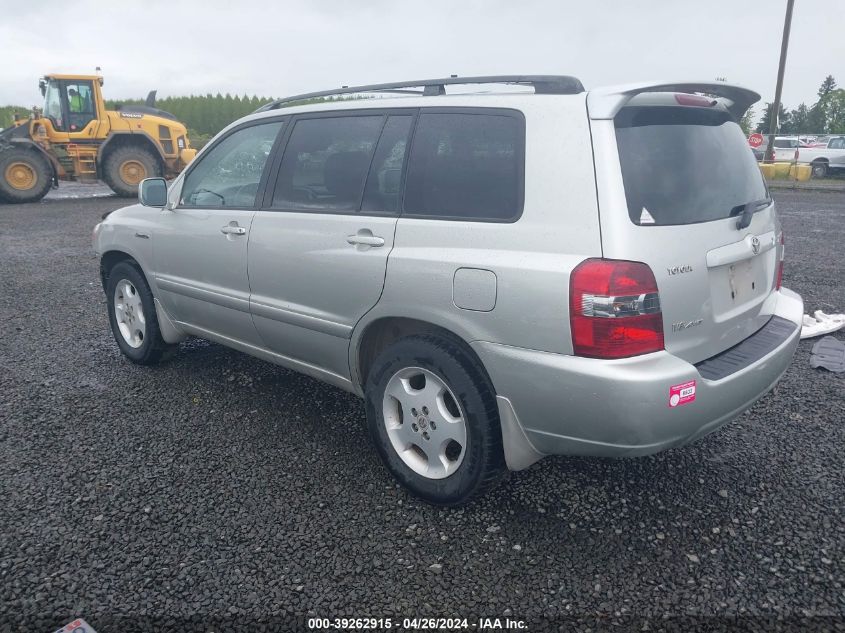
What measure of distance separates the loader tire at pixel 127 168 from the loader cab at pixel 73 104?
767 mm

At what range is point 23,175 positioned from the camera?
15602mm

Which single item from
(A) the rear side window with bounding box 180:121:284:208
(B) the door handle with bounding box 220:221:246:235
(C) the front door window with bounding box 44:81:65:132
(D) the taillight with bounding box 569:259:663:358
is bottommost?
(D) the taillight with bounding box 569:259:663:358

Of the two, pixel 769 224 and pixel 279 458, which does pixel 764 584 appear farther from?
pixel 279 458

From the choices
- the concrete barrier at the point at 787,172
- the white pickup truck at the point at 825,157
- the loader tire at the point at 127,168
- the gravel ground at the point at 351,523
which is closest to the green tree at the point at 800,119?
the white pickup truck at the point at 825,157

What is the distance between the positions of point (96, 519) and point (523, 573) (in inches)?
70.0

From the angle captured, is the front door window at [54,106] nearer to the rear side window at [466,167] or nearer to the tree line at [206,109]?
the rear side window at [466,167]

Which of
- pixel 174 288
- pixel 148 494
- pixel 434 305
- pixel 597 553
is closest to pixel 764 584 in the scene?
pixel 597 553

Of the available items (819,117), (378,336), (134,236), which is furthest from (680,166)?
(819,117)

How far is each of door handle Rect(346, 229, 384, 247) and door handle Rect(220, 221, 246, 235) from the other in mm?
844

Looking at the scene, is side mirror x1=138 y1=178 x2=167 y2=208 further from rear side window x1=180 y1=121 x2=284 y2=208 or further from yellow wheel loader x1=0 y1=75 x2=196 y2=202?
yellow wheel loader x1=0 y1=75 x2=196 y2=202

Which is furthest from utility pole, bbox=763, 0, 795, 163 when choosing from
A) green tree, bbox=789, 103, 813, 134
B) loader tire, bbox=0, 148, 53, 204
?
green tree, bbox=789, 103, 813, 134

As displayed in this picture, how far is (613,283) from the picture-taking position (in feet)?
7.53

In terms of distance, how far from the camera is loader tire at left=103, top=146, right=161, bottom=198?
53.4ft

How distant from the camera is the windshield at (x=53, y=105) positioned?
15.7 m
